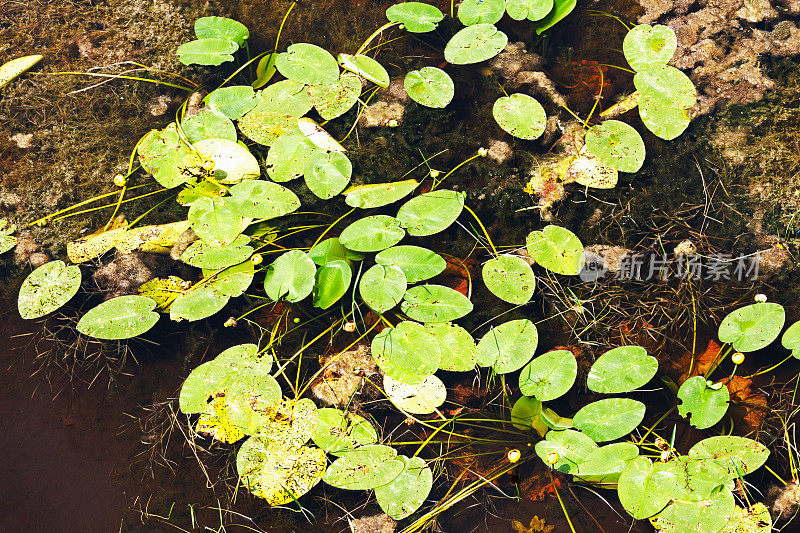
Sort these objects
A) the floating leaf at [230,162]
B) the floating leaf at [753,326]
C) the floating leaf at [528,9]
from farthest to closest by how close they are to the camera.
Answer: the floating leaf at [528,9] → the floating leaf at [230,162] → the floating leaf at [753,326]

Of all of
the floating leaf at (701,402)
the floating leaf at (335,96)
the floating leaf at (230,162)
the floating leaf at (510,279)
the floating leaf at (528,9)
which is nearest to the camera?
the floating leaf at (701,402)

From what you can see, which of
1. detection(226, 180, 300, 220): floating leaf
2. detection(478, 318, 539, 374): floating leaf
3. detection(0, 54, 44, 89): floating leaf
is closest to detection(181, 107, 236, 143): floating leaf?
detection(226, 180, 300, 220): floating leaf

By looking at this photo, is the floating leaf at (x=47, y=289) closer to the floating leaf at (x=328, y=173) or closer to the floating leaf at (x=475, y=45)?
the floating leaf at (x=328, y=173)

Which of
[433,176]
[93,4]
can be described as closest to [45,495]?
[433,176]

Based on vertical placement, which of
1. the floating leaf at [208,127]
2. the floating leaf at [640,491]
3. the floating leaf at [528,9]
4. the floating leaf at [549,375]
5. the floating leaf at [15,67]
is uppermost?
the floating leaf at [528,9]

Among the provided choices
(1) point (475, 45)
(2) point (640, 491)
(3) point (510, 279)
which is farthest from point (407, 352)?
(1) point (475, 45)

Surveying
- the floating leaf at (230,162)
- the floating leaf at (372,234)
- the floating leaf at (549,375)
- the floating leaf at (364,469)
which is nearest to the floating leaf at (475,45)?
the floating leaf at (372,234)

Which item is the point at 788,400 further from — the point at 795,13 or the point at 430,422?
the point at 795,13
